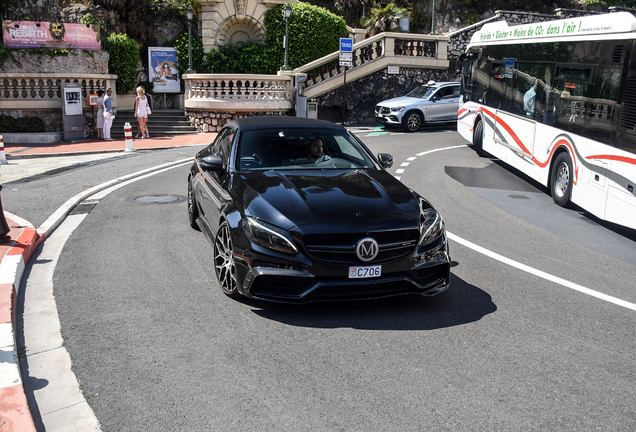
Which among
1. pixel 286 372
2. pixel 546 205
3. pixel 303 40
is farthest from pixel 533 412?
pixel 303 40

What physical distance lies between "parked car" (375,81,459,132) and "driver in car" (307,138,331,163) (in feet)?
55.6

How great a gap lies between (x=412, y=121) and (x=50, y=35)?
13927mm

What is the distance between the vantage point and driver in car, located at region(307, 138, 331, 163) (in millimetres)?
7070

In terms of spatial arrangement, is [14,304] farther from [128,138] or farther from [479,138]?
[128,138]

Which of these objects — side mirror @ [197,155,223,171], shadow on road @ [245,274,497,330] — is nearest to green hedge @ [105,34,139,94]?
side mirror @ [197,155,223,171]

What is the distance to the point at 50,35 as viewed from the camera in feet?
76.4

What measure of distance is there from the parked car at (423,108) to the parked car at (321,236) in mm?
17435

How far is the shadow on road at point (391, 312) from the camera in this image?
5.40m

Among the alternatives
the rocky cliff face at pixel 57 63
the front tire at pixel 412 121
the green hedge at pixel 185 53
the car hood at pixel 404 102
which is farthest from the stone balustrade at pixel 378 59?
the rocky cliff face at pixel 57 63

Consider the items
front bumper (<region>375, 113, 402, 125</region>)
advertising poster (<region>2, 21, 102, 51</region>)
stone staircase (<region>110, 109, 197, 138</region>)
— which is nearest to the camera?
advertising poster (<region>2, 21, 102, 51</region>)

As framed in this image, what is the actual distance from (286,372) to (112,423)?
1236 mm

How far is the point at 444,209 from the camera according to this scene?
10.4m

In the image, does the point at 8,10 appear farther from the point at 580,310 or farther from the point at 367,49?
the point at 580,310

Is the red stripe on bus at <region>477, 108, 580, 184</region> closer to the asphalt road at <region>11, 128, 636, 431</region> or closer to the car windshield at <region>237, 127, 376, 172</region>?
the asphalt road at <region>11, 128, 636, 431</region>
